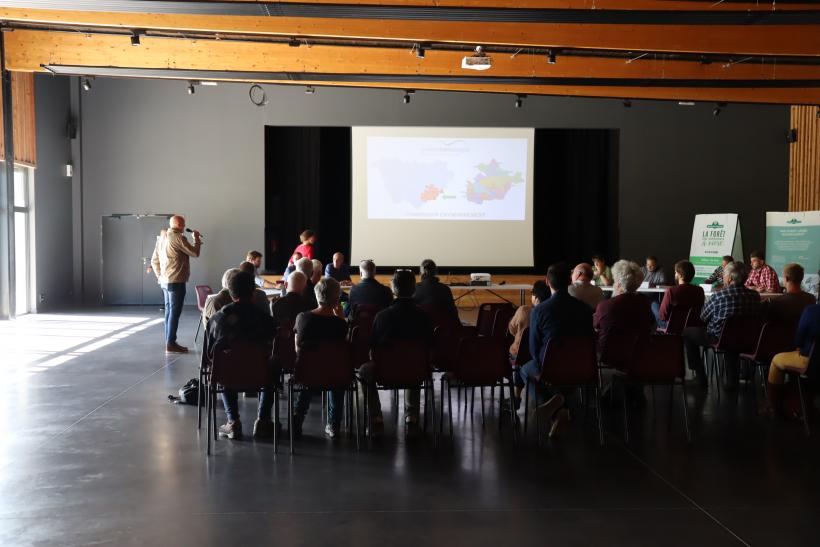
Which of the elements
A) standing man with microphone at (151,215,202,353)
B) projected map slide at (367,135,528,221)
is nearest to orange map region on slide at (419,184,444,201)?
projected map slide at (367,135,528,221)

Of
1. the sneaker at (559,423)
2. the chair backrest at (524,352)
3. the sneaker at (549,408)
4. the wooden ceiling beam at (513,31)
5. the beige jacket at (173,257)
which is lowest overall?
the sneaker at (559,423)

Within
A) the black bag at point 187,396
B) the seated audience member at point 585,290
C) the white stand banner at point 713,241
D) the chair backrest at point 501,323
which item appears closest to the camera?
the black bag at point 187,396

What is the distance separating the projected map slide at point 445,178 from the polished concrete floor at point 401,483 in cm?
877

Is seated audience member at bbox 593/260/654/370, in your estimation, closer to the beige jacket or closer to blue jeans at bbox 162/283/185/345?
the beige jacket

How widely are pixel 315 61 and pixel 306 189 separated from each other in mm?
3699

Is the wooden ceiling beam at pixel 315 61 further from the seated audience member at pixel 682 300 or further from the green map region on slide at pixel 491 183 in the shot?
the seated audience member at pixel 682 300

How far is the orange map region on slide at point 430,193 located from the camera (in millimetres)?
14680

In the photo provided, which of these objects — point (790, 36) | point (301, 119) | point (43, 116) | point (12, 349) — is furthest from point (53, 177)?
point (790, 36)

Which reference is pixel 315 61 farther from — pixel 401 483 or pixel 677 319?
pixel 401 483

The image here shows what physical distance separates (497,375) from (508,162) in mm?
10005

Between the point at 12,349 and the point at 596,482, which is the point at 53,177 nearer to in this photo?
the point at 12,349

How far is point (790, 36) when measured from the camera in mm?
9375

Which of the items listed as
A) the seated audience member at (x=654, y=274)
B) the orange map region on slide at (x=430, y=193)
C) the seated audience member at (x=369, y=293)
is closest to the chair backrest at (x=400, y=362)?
the seated audience member at (x=369, y=293)

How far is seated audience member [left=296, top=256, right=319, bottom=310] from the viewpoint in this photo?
6531 mm
